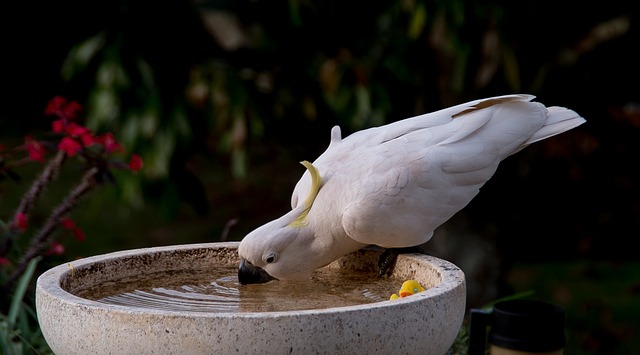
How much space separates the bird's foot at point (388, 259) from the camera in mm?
2396

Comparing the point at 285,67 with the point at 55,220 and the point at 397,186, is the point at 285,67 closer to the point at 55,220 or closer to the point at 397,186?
the point at 55,220

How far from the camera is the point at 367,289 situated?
2.30 m

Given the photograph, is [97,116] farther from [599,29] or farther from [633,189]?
[633,189]

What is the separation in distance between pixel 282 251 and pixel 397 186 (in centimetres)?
37

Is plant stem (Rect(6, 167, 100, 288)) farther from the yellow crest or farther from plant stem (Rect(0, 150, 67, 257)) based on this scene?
the yellow crest

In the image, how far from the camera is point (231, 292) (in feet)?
7.50

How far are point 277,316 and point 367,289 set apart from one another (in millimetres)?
706

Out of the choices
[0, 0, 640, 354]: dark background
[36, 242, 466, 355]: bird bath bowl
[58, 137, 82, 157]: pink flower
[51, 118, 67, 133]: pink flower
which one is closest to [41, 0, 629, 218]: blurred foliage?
[0, 0, 640, 354]: dark background

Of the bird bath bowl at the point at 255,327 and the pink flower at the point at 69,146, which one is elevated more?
the pink flower at the point at 69,146

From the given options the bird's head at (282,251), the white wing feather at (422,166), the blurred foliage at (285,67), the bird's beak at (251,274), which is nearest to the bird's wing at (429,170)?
the white wing feather at (422,166)

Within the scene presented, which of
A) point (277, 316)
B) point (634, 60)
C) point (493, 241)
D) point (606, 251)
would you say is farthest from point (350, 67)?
point (606, 251)

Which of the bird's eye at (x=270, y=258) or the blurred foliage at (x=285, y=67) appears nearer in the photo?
the bird's eye at (x=270, y=258)

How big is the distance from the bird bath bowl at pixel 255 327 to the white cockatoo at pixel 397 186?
336 millimetres

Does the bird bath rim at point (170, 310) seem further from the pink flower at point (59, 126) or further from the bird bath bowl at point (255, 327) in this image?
the pink flower at point (59, 126)
